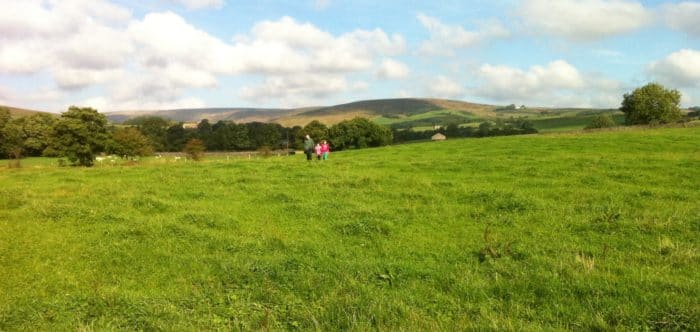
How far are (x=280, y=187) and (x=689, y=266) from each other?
1280cm

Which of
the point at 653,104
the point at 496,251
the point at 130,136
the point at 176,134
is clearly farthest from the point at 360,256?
the point at 176,134

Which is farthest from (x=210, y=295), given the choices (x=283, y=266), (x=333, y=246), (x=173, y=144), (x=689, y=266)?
(x=173, y=144)

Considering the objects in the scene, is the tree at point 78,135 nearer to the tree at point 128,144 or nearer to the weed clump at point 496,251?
the tree at point 128,144

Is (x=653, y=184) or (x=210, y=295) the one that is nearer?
(x=210, y=295)

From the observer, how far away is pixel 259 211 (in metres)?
13.1

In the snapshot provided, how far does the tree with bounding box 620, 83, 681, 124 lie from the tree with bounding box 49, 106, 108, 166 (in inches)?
3395

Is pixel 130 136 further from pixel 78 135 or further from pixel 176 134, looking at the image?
pixel 176 134

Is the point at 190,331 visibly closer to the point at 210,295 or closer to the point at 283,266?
the point at 210,295

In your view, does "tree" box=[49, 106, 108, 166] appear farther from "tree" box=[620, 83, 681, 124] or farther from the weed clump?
"tree" box=[620, 83, 681, 124]

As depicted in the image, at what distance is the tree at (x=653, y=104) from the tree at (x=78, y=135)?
86226 millimetres

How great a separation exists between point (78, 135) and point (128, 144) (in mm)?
21562

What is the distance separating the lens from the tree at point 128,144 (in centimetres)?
7994

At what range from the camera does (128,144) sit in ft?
271

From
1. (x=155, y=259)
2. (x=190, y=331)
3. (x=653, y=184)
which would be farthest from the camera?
(x=653, y=184)
